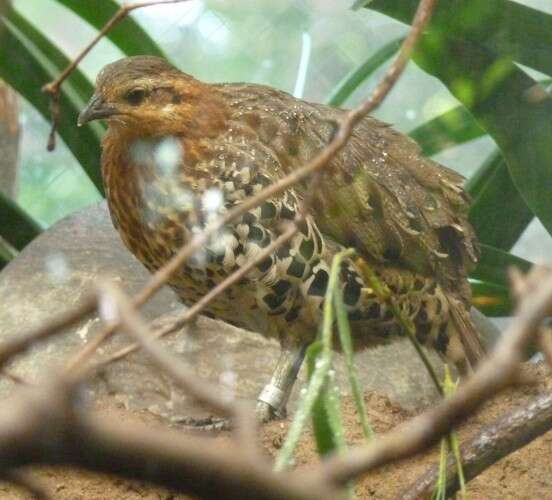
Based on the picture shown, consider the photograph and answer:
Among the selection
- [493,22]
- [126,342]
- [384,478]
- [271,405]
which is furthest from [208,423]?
[493,22]

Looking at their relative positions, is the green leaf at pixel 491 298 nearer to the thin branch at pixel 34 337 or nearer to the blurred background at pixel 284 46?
the blurred background at pixel 284 46

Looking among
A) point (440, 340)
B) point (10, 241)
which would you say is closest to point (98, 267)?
point (10, 241)

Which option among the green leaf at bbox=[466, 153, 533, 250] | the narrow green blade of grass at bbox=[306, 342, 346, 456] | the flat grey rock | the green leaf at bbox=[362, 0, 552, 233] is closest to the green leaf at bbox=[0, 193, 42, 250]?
the flat grey rock

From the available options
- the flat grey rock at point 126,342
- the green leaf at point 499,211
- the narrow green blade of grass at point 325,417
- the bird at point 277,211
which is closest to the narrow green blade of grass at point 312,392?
the narrow green blade of grass at point 325,417

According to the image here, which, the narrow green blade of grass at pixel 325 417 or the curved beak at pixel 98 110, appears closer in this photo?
the narrow green blade of grass at pixel 325 417

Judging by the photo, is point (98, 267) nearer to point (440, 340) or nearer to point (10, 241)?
point (10, 241)

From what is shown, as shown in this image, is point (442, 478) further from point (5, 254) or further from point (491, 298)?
point (5, 254)

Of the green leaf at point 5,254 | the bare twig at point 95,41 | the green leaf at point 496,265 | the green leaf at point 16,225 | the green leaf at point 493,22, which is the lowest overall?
the green leaf at point 5,254

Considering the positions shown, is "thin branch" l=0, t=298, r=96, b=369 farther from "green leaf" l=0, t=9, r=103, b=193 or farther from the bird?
"green leaf" l=0, t=9, r=103, b=193
